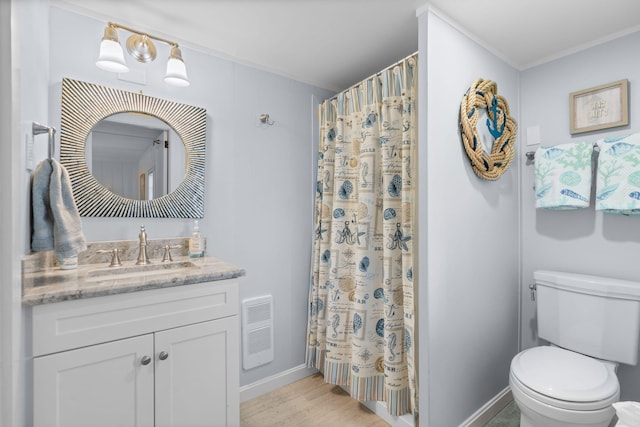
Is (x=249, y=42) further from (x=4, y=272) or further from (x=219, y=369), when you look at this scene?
(x=219, y=369)

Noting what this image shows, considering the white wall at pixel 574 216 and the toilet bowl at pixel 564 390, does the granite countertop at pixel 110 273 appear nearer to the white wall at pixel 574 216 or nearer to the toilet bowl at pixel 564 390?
the toilet bowl at pixel 564 390

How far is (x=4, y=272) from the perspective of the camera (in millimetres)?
786

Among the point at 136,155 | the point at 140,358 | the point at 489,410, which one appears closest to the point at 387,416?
the point at 489,410

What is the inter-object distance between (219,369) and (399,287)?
1.02m

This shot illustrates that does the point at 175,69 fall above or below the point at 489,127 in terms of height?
above

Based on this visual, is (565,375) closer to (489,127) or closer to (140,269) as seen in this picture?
(489,127)

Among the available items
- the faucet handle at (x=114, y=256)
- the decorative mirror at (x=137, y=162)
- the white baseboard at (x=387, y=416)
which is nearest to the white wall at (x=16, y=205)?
the decorative mirror at (x=137, y=162)

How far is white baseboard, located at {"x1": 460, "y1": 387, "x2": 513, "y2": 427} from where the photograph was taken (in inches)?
67.1

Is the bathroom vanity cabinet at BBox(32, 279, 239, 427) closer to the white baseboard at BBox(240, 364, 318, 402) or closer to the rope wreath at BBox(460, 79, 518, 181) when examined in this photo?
the white baseboard at BBox(240, 364, 318, 402)

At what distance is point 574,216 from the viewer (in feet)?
6.21

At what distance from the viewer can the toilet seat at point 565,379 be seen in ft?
4.15

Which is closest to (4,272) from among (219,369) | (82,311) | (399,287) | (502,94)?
(82,311)

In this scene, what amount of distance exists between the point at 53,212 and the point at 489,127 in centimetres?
217

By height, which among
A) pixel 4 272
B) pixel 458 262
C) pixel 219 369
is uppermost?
pixel 4 272
